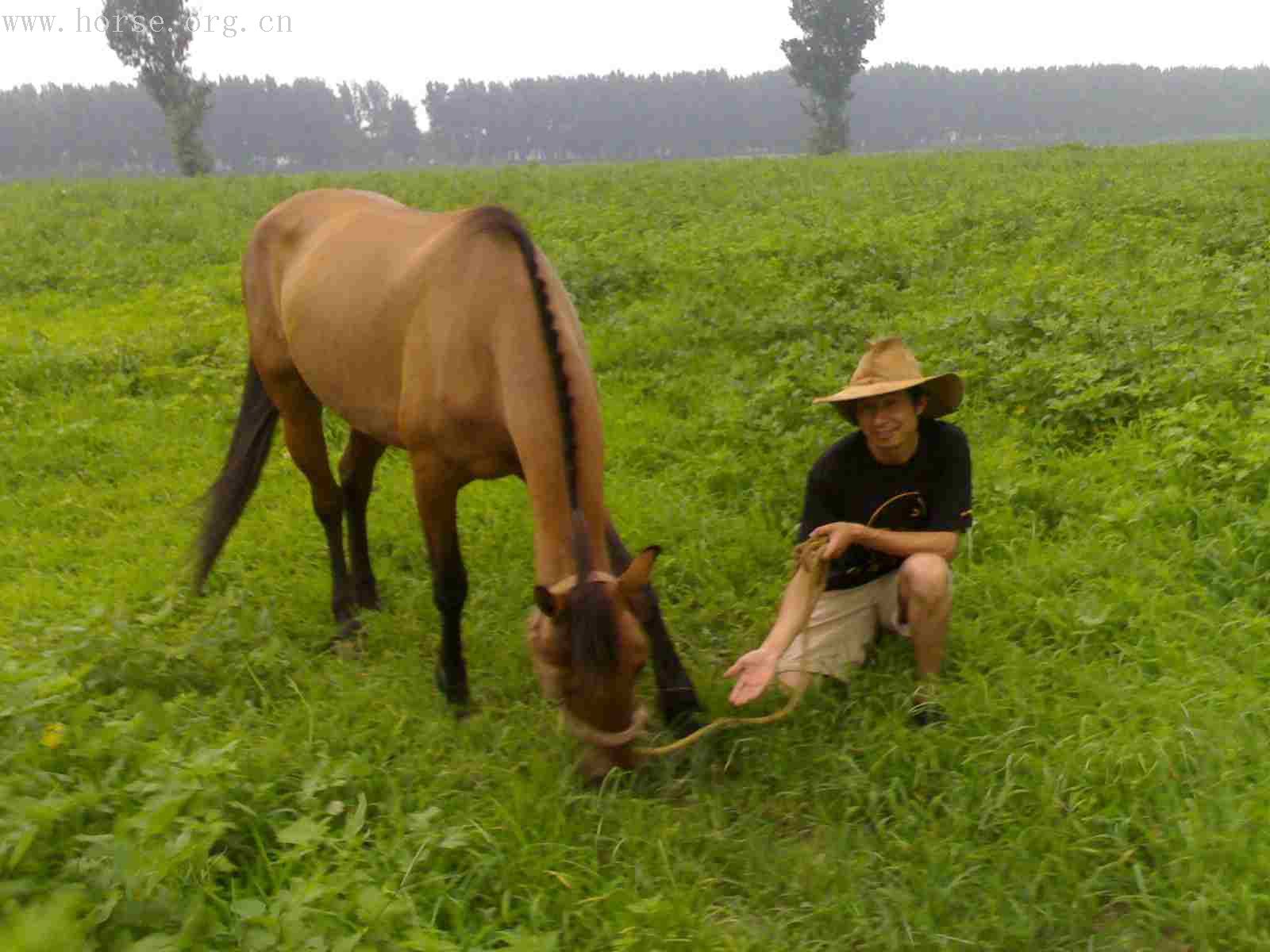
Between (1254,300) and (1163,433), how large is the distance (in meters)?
2.33

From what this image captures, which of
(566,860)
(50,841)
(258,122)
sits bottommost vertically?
(566,860)

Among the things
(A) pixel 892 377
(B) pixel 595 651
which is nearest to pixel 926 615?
(A) pixel 892 377

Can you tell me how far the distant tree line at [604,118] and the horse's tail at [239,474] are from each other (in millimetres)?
56652

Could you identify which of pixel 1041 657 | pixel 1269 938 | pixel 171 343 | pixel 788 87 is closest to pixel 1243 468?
pixel 1041 657

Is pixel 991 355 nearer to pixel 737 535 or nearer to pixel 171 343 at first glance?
pixel 737 535

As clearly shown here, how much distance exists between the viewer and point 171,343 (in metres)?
8.03

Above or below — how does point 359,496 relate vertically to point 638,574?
below

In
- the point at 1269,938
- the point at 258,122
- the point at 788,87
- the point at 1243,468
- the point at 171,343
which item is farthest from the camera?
the point at 788,87

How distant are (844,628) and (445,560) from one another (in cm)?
140

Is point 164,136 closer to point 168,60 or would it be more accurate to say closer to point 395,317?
point 168,60

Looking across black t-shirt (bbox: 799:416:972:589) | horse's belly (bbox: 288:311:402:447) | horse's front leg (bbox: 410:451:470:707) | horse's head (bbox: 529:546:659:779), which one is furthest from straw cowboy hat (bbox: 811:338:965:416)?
horse's belly (bbox: 288:311:402:447)

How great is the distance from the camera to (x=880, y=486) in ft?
10.3

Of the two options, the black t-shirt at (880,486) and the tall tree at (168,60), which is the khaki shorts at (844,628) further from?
the tall tree at (168,60)

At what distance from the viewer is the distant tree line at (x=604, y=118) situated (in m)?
60.8
